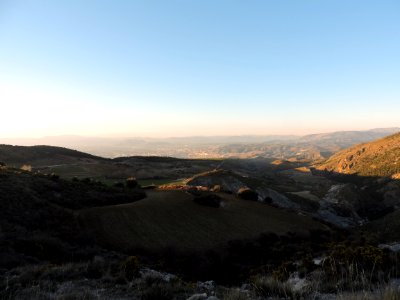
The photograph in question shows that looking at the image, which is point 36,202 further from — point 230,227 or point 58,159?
point 58,159

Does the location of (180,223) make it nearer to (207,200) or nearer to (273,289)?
(207,200)

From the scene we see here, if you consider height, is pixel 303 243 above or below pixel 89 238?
below

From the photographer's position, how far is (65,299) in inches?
302

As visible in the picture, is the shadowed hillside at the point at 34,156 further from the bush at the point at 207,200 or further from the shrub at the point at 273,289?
the shrub at the point at 273,289

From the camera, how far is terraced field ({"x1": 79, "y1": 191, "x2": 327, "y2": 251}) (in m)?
25.2

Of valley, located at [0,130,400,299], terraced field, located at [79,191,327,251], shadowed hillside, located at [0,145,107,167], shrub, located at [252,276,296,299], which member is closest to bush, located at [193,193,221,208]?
valley, located at [0,130,400,299]

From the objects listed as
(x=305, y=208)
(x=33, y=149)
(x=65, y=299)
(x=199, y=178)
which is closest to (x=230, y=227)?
(x=65, y=299)

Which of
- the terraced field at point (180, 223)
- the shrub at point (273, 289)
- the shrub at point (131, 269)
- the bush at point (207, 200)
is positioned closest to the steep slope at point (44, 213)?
the terraced field at point (180, 223)

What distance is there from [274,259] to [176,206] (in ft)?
42.1

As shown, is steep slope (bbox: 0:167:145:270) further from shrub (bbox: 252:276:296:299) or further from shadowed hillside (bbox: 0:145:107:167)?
shadowed hillside (bbox: 0:145:107:167)

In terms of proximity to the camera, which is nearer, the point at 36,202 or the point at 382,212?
the point at 36,202

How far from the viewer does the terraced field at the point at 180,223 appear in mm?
25156

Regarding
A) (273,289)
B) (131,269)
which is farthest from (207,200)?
(273,289)

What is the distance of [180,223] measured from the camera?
2956 cm
